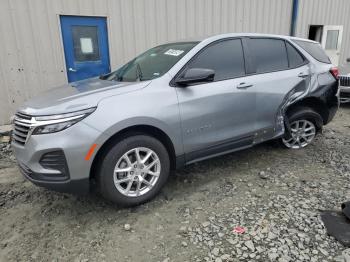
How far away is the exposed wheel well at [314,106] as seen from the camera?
415 centimetres

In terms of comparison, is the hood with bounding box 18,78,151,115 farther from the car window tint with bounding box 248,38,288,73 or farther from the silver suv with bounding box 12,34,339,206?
the car window tint with bounding box 248,38,288,73

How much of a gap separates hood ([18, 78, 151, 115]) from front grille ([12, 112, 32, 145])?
61mm

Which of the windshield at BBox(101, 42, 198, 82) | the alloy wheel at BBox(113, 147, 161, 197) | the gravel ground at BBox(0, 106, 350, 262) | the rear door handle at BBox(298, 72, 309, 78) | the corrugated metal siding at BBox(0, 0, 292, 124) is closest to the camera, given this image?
the gravel ground at BBox(0, 106, 350, 262)

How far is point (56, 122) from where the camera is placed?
2559mm

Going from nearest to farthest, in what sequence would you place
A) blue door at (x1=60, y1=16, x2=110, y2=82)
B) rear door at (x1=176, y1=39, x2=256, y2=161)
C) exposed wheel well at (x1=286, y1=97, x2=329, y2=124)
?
rear door at (x1=176, y1=39, x2=256, y2=161) < exposed wheel well at (x1=286, y1=97, x2=329, y2=124) < blue door at (x1=60, y1=16, x2=110, y2=82)

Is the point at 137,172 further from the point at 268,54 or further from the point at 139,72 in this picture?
the point at 268,54

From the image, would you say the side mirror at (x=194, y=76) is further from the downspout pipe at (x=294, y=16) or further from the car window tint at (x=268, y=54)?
the downspout pipe at (x=294, y=16)

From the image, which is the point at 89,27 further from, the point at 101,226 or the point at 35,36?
the point at 101,226

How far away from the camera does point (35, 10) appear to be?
18.2 feet

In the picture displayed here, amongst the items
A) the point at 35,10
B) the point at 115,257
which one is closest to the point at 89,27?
the point at 35,10

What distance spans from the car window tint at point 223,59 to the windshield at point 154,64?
0.62 ft

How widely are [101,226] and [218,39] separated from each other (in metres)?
2.50

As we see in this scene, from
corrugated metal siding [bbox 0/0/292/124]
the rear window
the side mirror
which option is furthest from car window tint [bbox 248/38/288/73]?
corrugated metal siding [bbox 0/0/292/124]

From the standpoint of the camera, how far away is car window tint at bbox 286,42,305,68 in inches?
159
